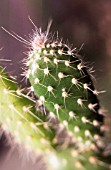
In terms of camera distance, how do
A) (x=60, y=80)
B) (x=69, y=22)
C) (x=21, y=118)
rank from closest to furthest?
1. (x=60, y=80)
2. (x=21, y=118)
3. (x=69, y=22)

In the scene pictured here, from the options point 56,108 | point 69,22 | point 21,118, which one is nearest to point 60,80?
point 56,108

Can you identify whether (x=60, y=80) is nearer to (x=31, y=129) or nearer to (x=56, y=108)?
(x=56, y=108)

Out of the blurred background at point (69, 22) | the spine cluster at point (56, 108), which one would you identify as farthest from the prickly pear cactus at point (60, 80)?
the blurred background at point (69, 22)

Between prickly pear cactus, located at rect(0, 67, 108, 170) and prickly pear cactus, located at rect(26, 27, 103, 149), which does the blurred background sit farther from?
prickly pear cactus, located at rect(26, 27, 103, 149)

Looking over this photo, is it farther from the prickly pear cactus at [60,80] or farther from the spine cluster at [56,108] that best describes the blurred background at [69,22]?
the prickly pear cactus at [60,80]

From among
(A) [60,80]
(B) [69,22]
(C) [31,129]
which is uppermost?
(B) [69,22]

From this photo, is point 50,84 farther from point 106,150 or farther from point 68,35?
point 68,35
